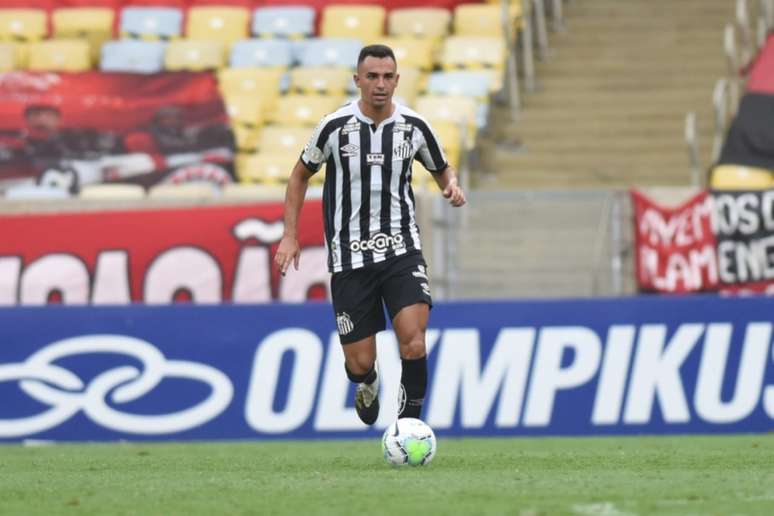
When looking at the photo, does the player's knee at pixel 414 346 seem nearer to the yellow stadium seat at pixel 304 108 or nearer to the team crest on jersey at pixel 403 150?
the team crest on jersey at pixel 403 150

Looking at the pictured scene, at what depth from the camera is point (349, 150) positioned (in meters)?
9.72

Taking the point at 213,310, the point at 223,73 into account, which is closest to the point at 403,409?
the point at 213,310

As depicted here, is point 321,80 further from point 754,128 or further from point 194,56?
point 754,128

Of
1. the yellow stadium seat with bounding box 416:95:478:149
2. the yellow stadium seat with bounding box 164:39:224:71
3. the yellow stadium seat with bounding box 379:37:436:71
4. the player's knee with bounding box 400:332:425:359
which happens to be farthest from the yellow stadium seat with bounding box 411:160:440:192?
the player's knee with bounding box 400:332:425:359

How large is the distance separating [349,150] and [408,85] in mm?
10592

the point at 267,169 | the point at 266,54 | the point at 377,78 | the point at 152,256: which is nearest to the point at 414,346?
the point at 377,78

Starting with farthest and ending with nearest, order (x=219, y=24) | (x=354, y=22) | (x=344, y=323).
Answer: (x=219, y=24)
(x=354, y=22)
(x=344, y=323)

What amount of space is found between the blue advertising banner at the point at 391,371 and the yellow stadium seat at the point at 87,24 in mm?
8674

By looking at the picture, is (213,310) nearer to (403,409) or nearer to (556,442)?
(556,442)

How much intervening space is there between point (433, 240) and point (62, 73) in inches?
242

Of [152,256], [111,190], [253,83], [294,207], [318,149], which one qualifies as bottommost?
[152,256]

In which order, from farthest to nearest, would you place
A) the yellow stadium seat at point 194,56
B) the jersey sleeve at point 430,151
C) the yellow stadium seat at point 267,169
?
1. the yellow stadium seat at point 194,56
2. the yellow stadium seat at point 267,169
3. the jersey sleeve at point 430,151

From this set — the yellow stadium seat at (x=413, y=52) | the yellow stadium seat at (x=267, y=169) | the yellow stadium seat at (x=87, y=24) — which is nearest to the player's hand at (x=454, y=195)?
the yellow stadium seat at (x=267, y=169)

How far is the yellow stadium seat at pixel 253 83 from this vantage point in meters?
21.1
